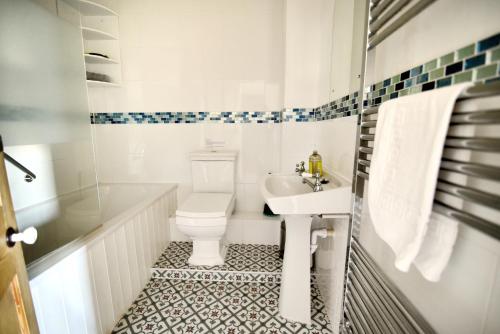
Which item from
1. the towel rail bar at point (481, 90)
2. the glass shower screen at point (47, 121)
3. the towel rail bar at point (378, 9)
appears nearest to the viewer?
the towel rail bar at point (481, 90)

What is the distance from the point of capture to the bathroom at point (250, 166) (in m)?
0.50

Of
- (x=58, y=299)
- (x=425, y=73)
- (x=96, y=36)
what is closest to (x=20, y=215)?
(x=58, y=299)

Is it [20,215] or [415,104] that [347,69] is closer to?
[415,104]

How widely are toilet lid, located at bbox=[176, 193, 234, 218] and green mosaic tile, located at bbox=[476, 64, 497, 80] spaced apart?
143 cm

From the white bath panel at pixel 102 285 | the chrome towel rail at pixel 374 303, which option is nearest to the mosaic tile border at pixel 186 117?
the white bath panel at pixel 102 285

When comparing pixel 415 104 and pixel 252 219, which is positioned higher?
pixel 415 104

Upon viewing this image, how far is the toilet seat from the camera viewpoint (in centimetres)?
162

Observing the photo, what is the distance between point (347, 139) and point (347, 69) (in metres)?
0.41

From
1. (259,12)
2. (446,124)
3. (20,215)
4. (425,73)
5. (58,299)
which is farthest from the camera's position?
(259,12)

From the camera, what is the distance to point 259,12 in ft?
6.62

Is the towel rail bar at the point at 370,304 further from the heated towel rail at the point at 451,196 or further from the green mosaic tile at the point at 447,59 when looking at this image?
the green mosaic tile at the point at 447,59

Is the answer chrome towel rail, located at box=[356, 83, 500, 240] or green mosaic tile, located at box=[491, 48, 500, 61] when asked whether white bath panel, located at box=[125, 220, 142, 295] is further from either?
green mosaic tile, located at box=[491, 48, 500, 61]

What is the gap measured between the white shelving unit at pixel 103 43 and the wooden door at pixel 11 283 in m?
1.83

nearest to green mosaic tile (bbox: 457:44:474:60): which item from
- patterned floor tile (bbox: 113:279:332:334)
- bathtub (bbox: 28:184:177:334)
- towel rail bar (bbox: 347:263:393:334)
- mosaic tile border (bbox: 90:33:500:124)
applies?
mosaic tile border (bbox: 90:33:500:124)
